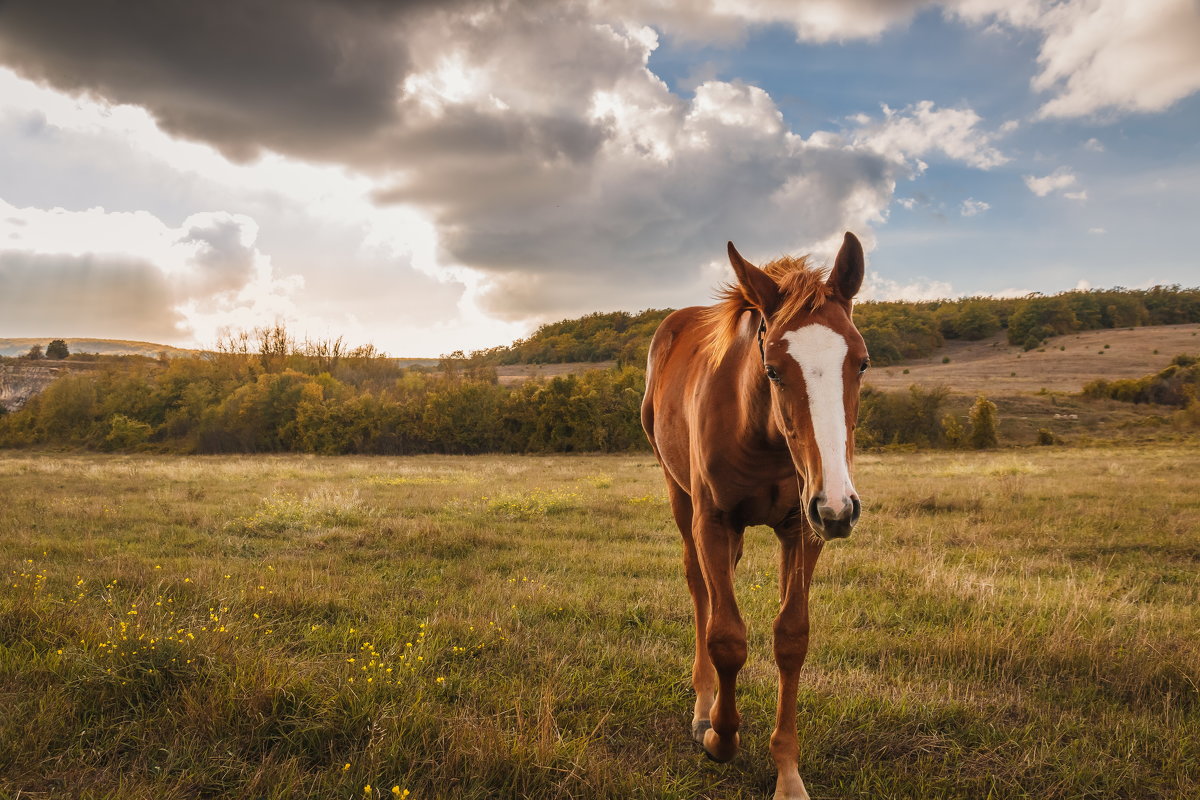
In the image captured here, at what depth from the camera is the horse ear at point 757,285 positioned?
2736 millimetres

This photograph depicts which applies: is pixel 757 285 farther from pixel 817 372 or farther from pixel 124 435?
pixel 124 435

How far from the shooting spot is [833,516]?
6.98 feet

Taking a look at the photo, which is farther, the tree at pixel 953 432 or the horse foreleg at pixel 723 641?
the tree at pixel 953 432

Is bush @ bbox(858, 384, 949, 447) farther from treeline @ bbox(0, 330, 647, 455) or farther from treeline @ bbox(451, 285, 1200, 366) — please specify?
treeline @ bbox(451, 285, 1200, 366)

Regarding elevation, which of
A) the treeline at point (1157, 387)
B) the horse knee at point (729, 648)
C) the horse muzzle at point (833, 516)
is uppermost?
the horse muzzle at point (833, 516)

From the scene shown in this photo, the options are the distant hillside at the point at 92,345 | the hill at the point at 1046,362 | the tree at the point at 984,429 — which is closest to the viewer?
the tree at the point at 984,429

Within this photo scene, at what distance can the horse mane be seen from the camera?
2.58 meters

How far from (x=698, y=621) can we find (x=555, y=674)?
3.37ft

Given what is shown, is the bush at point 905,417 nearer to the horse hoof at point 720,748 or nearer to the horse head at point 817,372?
the horse hoof at point 720,748

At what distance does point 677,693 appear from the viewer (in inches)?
150

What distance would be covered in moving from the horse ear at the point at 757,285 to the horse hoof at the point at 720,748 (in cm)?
221

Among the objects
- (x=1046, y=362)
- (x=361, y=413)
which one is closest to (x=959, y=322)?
(x=1046, y=362)

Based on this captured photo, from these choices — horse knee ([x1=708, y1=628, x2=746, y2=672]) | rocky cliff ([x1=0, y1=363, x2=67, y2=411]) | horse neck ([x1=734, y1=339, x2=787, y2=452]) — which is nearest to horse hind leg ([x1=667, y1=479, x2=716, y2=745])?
horse knee ([x1=708, y1=628, x2=746, y2=672])

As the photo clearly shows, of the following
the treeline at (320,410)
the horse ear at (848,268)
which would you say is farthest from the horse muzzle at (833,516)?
the treeline at (320,410)
